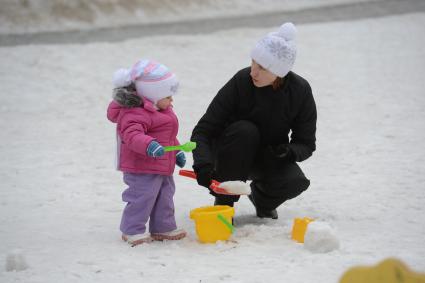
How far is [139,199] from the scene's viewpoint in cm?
330

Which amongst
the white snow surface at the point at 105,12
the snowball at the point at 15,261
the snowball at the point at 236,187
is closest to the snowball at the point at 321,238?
the snowball at the point at 236,187

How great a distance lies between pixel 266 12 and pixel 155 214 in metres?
8.25

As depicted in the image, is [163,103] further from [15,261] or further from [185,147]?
[15,261]

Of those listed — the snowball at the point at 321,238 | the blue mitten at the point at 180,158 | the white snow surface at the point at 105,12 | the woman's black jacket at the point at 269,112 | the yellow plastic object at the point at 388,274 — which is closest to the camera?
the yellow plastic object at the point at 388,274

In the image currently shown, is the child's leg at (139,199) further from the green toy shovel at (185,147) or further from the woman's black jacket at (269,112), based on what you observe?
the woman's black jacket at (269,112)

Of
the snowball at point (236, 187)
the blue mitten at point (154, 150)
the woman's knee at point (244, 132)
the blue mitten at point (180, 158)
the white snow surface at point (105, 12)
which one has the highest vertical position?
the white snow surface at point (105, 12)

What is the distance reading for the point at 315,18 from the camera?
1062 cm

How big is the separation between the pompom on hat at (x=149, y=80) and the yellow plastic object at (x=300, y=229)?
892mm

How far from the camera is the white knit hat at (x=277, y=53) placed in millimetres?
3463

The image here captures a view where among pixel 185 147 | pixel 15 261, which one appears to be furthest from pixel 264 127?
pixel 15 261

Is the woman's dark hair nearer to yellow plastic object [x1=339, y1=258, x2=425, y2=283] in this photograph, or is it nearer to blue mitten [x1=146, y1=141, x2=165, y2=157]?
blue mitten [x1=146, y1=141, x2=165, y2=157]

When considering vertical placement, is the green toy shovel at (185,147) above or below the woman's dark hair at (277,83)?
below

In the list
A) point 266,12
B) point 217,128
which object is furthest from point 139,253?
point 266,12

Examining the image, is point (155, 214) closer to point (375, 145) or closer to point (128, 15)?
point (375, 145)
